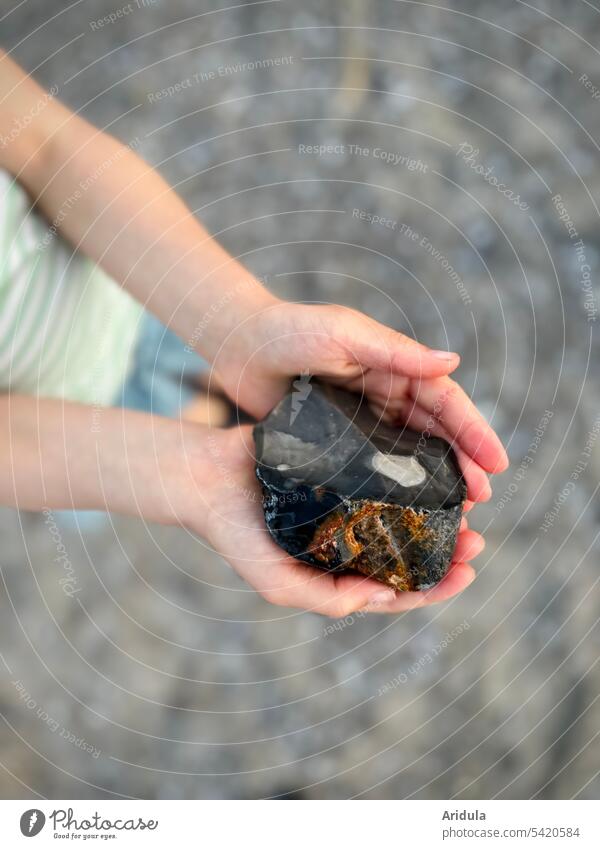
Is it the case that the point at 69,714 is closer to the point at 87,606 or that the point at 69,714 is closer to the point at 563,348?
the point at 87,606

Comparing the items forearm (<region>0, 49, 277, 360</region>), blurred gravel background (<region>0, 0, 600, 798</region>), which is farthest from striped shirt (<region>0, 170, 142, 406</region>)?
blurred gravel background (<region>0, 0, 600, 798</region>)

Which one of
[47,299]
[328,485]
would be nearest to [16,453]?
[47,299]

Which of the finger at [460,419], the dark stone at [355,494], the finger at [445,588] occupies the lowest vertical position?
the finger at [445,588]

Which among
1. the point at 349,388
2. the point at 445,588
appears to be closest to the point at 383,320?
the point at 349,388

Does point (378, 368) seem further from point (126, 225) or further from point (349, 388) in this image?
point (126, 225)

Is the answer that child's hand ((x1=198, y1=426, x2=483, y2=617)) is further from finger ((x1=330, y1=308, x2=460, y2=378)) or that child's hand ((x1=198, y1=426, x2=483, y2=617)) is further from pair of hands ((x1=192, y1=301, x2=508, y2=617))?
finger ((x1=330, y1=308, x2=460, y2=378))

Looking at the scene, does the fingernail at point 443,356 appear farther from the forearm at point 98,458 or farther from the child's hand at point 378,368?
the forearm at point 98,458

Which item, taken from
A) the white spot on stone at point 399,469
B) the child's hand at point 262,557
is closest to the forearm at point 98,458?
the child's hand at point 262,557
